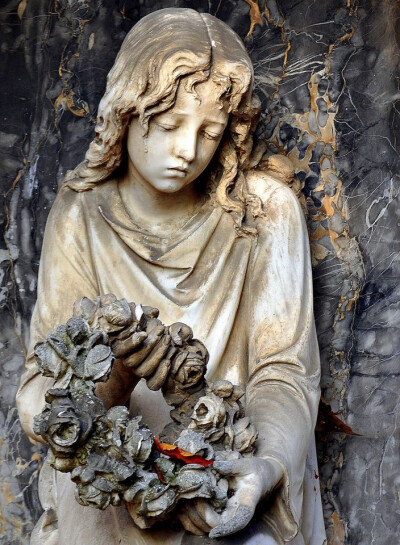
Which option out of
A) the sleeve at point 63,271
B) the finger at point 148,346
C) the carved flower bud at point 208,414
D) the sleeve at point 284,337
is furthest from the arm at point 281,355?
the sleeve at point 63,271

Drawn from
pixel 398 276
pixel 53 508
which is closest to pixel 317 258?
pixel 398 276

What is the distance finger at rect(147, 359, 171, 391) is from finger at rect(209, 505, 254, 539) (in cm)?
38

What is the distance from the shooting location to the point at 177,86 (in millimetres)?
4910

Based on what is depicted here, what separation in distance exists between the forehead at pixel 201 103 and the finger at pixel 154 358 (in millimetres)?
710

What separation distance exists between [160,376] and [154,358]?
52 millimetres

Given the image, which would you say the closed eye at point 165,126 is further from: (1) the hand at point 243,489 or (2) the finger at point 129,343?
(1) the hand at point 243,489

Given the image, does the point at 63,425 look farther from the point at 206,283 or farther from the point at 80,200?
the point at 80,200

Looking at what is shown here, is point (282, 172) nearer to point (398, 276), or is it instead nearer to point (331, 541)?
point (398, 276)

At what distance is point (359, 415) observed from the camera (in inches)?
227

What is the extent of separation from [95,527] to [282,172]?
4.30ft

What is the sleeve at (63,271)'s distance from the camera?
517cm

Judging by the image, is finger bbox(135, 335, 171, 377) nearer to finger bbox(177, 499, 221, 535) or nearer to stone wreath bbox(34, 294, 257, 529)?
stone wreath bbox(34, 294, 257, 529)

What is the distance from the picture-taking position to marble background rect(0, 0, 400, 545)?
18.9 ft

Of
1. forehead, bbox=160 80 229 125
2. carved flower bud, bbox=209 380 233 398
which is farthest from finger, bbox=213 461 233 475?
forehead, bbox=160 80 229 125
